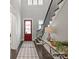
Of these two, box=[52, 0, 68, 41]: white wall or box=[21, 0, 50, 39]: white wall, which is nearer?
box=[52, 0, 68, 41]: white wall

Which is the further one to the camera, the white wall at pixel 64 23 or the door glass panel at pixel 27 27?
the door glass panel at pixel 27 27

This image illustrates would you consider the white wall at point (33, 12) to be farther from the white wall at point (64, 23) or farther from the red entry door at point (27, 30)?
the white wall at point (64, 23)

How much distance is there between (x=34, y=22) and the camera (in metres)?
18.7

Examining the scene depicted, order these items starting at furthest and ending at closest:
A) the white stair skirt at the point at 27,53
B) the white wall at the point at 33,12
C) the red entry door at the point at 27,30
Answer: the red entry door at the point at 27,30 → the white wall at the point at 33,12 → the white stair skirt at the point at 27,53

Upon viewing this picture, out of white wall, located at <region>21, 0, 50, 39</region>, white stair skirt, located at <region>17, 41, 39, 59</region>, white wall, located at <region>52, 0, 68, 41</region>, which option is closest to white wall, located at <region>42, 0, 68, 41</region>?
white wall, located at <region>52, 0, 68, 41</region>

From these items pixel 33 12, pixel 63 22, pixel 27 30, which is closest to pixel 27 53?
pixel 63 22

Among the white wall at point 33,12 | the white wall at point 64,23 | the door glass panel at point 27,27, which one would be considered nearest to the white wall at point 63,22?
the white wall at point 64,23

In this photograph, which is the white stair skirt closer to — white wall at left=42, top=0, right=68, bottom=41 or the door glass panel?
white wall at left=42, top=0, right=68, bottom=41

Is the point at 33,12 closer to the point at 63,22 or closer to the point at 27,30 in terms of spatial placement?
the point at 27,30

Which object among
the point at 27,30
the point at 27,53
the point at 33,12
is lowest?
the point at 27,53
